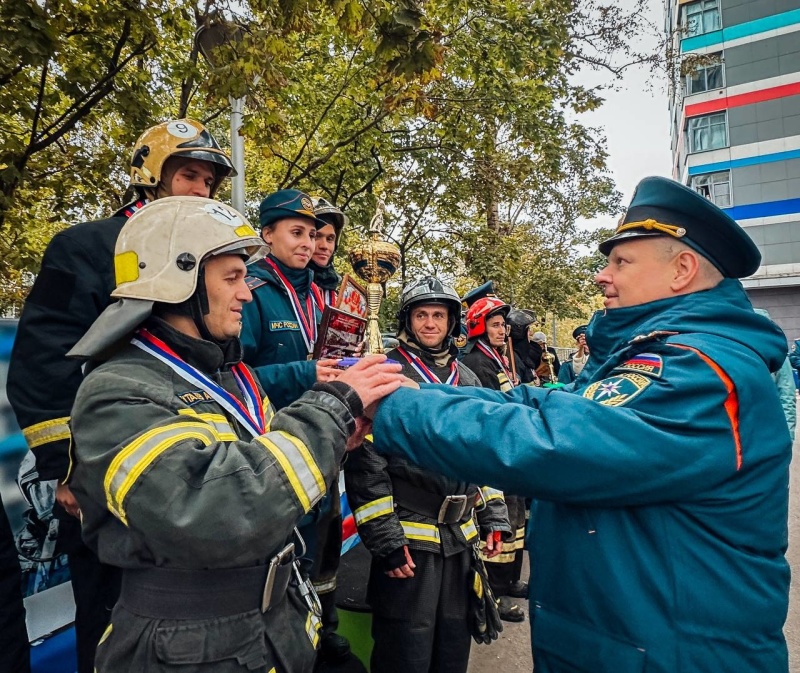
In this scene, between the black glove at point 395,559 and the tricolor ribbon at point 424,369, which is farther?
the tricolor ribbon at point 424,369

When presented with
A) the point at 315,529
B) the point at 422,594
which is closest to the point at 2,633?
the point at 315,529

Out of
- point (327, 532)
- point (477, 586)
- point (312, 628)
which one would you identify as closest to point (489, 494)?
point (477, 586)

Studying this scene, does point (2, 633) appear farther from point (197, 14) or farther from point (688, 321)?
point (197, 14)

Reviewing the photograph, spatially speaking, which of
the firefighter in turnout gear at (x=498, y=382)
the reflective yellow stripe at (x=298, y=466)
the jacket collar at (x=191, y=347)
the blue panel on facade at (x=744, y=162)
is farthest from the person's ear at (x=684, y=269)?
the blue panel on facade at (x=744, y=162)

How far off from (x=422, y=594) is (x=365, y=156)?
8408 millimetres

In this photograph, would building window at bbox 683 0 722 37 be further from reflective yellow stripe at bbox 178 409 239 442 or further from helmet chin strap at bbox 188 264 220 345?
reflective yellow stripe at bbox 178 409 239 442

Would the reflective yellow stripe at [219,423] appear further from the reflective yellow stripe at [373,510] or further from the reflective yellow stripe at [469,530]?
the reflective yellow stripe at [469,530]

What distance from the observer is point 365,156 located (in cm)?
990

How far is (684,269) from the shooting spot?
1.95 metres

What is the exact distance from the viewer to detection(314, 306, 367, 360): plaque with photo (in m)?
2.64

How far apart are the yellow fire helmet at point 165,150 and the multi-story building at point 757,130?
102 feet

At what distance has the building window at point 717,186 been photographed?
2955cm

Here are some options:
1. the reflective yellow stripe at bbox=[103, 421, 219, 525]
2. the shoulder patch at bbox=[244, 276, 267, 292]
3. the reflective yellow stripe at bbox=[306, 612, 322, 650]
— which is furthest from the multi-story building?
the reflective yellow stripe at bbox=[103, 421, 219, 525]

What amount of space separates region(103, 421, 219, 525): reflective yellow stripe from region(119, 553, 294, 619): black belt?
0.95ft
